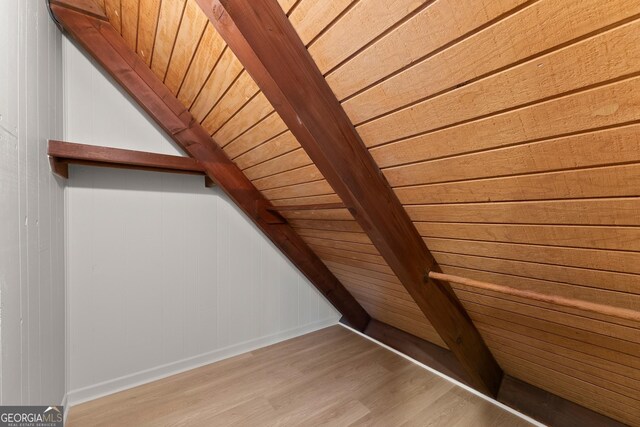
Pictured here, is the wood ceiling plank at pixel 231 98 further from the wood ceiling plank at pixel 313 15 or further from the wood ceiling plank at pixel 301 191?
the wood ceiling plank at pixel 301 191

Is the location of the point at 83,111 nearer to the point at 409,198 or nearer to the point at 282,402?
the point at 409,198

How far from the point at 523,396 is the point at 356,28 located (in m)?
2.14

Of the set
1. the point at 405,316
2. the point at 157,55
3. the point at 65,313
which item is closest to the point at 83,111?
the point at 157,55

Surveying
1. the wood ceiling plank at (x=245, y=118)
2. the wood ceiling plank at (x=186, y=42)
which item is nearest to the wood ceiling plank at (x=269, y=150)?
the wood ceiling plank at (x=245, y=118)

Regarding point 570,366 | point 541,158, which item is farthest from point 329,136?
point 570,366

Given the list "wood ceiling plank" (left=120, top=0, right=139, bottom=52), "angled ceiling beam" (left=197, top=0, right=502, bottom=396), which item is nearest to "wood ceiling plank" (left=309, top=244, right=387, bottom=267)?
"angled ceiling beam" (left=197, top=0, right=502, bottom=396)

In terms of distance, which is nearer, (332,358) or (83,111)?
(83,111)

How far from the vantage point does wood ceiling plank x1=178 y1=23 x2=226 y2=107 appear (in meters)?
0.99

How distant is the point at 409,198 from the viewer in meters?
1.14

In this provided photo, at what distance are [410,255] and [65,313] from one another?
74.5 inches

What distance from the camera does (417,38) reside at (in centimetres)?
68

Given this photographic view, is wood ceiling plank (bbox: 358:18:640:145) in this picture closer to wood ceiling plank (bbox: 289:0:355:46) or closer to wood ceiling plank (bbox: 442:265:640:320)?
wood ceiling plank (bbox: 289:0:355:46)

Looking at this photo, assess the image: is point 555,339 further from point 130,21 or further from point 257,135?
point 130,21

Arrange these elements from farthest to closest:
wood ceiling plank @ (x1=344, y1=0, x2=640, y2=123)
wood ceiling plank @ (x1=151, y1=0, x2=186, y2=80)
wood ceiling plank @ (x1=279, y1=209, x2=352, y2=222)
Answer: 1. wood ceiling plank @ (x1=279, y1=209, x2=352, y2=222)
2. wood ceiling plank @ (x1=151, y1=0, x2=186, y2=80)
3. wood ceiling plank @ (x1=344, y1=0, x2=640, y2=123)
